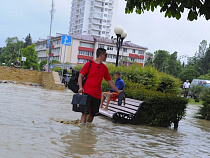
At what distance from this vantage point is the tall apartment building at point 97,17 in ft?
452

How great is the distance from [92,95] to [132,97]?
380cm

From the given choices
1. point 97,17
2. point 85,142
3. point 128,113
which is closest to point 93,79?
point 85,142

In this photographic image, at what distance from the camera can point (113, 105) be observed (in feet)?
41.1

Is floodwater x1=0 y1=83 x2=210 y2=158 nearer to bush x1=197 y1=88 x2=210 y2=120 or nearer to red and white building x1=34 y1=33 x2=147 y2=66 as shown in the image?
bush x1=197 y1=88 x2=210 y2=120

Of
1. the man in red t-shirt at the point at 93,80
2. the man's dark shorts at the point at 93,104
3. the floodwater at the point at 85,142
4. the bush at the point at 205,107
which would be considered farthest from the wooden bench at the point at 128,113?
the bush at the point at 205,107

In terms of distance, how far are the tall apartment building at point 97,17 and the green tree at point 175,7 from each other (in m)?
130

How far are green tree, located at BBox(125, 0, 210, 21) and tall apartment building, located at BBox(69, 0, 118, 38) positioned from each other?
425 ft

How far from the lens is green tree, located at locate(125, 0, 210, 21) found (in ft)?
23.7

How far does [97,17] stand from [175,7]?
13140 cm

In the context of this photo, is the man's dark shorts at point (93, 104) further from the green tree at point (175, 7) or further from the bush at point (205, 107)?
the bush at point (205, 107)

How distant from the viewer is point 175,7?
25.3 feet

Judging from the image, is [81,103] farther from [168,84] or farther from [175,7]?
[168,84]

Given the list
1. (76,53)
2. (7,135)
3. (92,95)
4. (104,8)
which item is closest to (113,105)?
(92,95)

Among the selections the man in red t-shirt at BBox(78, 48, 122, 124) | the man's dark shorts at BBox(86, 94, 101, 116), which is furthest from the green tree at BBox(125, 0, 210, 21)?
the man's dark shorts at BBox(86, 94, 101, 116)
